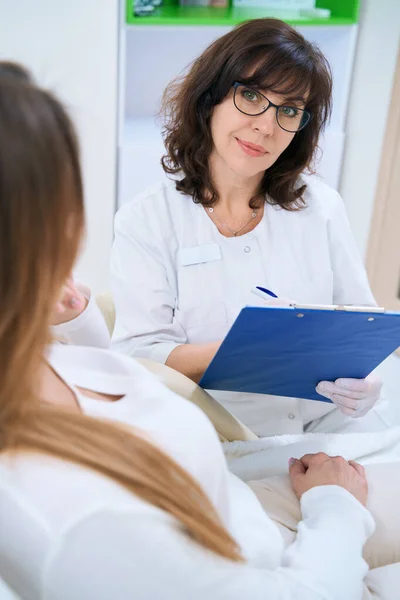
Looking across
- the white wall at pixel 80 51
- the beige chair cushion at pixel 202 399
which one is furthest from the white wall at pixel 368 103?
the beige chair cushion at pixel 202 399

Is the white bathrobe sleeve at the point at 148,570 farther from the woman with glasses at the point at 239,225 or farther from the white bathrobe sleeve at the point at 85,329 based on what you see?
the woman with glasses at the point at 239,225

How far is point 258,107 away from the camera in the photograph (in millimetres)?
1396

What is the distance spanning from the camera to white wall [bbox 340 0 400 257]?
2.49 meters

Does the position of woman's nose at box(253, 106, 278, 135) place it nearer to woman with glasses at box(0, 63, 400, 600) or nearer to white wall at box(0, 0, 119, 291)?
woman with glasses at box(0, 63, 400, 600)

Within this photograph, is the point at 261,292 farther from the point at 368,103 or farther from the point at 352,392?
the point at 368,103

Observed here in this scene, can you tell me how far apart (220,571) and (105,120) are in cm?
199

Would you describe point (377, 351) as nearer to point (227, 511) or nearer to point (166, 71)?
point (227, 511)

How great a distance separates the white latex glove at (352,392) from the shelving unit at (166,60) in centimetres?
132

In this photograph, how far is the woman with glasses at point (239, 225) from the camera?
1376mm

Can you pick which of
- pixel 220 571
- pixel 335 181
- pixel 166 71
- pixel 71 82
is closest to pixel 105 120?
pixel 71 82

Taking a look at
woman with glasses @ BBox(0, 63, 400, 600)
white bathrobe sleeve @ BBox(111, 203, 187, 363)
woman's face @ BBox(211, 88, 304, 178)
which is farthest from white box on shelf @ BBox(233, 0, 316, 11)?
woman with glasses @ BBox(0, 63, 400, 600)

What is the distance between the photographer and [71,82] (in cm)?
228

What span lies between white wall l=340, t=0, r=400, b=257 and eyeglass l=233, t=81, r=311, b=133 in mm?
1277

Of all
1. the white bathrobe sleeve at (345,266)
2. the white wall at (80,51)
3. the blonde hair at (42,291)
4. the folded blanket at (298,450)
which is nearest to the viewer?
the blonde hair at (42,291)
